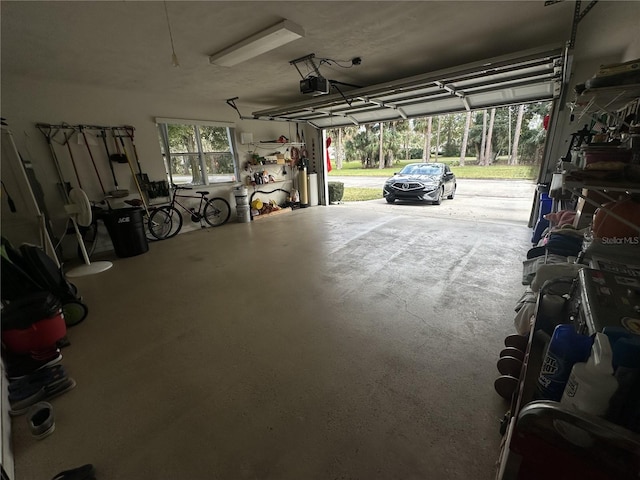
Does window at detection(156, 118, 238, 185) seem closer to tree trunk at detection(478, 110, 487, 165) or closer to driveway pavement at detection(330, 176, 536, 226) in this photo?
driveway pavement at detection(330, 176, 536, 226)

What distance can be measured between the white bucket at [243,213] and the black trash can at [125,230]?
7.51 feet

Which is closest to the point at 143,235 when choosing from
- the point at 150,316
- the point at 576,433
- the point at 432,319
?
the point at 150,316

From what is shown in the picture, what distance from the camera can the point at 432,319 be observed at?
235cm

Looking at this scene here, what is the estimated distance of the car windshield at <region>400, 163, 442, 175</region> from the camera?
26.2 feet

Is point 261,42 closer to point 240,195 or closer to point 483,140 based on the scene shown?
point 240,195

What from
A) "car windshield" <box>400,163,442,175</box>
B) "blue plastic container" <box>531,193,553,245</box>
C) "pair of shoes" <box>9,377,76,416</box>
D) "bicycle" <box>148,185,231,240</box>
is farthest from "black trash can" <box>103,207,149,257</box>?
"car windshield" <box>400,163,442,175</box>

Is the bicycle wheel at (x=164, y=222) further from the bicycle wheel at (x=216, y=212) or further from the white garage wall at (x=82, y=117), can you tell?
the bicycle wheel at (x=216, y=212)

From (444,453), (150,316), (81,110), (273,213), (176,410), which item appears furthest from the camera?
(273,213)

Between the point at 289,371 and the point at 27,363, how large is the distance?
189 cm

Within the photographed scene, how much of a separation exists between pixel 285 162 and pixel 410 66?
419 centimetres

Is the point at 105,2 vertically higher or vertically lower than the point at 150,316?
higher

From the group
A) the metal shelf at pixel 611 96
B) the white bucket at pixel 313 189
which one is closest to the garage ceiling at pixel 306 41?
the metal shelf at pixel 611 96

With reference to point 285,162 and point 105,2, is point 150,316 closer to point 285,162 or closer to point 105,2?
point 105,2

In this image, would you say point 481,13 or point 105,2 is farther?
point 481,13
